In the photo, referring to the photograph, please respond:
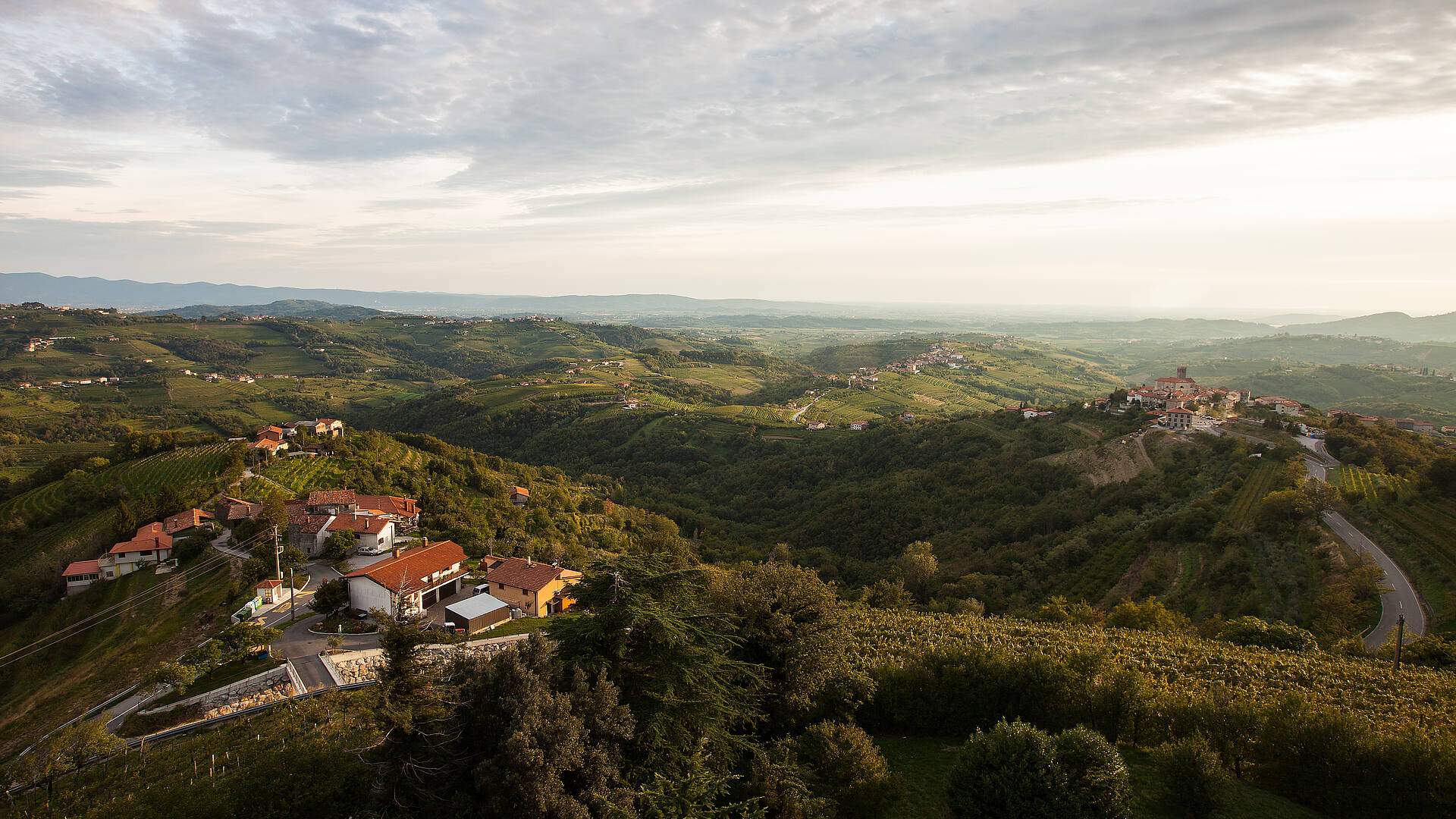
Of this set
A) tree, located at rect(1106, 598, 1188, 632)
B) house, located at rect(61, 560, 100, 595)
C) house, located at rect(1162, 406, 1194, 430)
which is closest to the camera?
tree, located at rect(1106, 598, 1188, 632)

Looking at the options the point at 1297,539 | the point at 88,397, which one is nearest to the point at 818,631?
the point at 1297,539

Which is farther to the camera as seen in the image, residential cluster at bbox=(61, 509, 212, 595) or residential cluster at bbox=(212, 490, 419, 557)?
residential cluster at bbox=(212, 490, 419, 557)

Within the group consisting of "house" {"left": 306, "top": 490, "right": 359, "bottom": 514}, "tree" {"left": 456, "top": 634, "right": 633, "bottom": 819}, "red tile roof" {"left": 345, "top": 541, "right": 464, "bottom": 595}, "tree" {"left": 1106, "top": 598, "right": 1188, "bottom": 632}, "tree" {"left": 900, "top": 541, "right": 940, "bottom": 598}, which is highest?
"tree" {"left": 456, "top": 634, "right": 633, "bottom": 819}

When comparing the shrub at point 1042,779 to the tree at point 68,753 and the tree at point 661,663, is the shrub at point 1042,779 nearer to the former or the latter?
the tree at point 661,663

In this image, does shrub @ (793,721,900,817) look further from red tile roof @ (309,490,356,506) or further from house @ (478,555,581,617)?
red tile roof @ (309,490,356,506)

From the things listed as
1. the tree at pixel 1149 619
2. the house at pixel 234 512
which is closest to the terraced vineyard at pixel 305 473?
the house at pixel 234 512

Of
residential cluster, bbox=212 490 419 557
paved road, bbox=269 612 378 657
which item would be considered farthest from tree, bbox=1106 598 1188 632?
residential cluster, bbox=212 490 419 557
